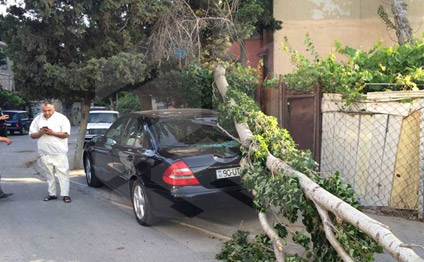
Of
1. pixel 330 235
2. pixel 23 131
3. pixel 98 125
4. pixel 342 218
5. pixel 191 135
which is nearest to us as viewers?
pixel 342 218

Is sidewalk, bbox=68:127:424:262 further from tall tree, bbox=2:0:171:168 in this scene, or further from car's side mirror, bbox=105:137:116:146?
tall tree, bbox=2:0:171:168

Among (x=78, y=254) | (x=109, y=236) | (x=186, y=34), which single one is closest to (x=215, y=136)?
(x=109, y=236)

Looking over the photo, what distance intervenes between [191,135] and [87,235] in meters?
1.85

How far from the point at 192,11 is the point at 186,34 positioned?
0.58 m

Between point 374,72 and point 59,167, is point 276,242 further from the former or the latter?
point 59,167

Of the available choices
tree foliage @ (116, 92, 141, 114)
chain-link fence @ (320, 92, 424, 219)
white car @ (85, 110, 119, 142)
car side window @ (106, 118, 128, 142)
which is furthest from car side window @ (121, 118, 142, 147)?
tree foliage @ (116, 92, 141, 114)

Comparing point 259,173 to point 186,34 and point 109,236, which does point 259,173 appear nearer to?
point 109,236

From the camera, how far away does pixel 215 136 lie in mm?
5738

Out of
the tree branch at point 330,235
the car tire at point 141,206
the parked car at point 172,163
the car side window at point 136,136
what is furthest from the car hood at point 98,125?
the tree branch at point 330,235

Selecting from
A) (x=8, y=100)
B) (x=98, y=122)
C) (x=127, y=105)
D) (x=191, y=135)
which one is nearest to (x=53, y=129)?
(x=191, y=135)

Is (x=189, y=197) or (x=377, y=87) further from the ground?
(x=377, y=87)

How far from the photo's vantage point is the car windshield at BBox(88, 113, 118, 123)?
16.4 metres

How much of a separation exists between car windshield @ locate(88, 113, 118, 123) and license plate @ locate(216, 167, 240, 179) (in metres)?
12.2

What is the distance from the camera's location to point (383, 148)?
17.9 feet
